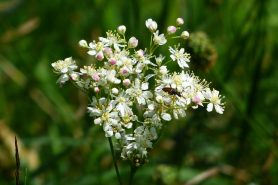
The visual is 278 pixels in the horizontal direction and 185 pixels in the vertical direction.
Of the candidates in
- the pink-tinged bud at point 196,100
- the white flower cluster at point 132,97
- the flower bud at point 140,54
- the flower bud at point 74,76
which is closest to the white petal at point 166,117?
the white flower cluster at point 132,97

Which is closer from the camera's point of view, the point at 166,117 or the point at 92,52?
the point at 166,117

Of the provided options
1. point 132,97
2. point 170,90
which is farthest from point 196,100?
point 132,97

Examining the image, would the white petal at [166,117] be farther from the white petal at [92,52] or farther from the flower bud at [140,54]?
the white petal at [92,52]

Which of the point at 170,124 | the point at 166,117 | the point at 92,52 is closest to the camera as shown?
the point at 166,117

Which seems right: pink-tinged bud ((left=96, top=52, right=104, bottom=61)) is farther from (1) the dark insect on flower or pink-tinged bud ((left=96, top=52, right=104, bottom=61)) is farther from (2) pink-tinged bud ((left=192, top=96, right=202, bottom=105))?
(2) pink-tinged bud ((left=192, top=96, right=202, bottom=105))

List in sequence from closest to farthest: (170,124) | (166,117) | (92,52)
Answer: (166,117) < (92,52) < (170,124)

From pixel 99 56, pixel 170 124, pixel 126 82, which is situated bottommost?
pixel 126 82

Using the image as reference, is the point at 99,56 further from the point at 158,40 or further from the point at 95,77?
the point at 158,40

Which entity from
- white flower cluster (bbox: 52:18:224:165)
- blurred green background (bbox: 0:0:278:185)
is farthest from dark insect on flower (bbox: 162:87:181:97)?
blurred green background (bbox: 0:0:278:185)

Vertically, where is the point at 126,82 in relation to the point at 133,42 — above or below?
below
